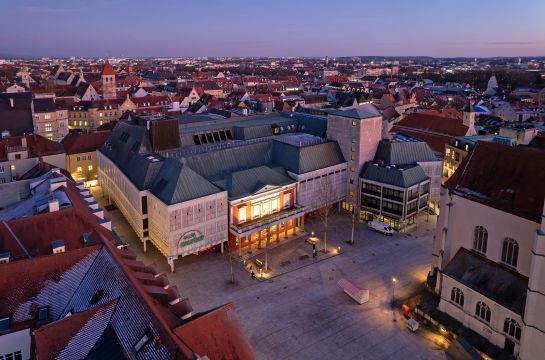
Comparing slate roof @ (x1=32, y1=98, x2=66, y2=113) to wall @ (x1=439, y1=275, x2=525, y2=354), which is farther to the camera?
slate roof @ (x1=32, y1=98, x2=66, y2=113)

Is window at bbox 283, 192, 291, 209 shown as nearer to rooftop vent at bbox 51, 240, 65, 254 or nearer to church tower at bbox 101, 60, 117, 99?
rooftop vent at bbox 51, 240, 65, 254

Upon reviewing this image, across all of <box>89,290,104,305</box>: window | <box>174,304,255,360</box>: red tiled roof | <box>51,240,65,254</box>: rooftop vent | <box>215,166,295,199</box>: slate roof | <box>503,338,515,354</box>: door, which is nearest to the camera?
<box>174,304,255,360</box>: red tiled roof

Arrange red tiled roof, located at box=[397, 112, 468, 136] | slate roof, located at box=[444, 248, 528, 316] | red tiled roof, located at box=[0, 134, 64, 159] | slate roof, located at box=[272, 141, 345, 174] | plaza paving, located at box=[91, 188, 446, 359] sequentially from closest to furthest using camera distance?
slate roof, located at box=[444, 248, 528, 316]
plaza paving, located at box=[91, 188, 446, 359]
slate roof, located at box=[272, 141, 345, 174]
red tiled roof, located at box=[0, 134, 64, 159]
red tiled roof, located at box=[397, 112, 468, 136]

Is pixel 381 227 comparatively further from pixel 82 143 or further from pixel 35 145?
pixel 82 143

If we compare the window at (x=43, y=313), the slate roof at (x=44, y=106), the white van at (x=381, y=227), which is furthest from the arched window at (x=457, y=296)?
the slate roof at (x=44, y=106)

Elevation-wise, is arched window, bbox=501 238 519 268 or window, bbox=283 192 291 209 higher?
arched window, bbox=501 238 519 268

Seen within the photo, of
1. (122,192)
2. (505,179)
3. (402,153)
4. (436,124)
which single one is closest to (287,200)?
(402,153)

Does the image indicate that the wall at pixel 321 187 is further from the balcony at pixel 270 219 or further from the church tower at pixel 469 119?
the church tower at pixel 469 119

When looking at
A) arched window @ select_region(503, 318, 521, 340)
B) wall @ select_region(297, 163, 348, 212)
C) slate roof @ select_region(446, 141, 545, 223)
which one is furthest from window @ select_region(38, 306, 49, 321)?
wall @ select_region(297, 163, 348, 212)
